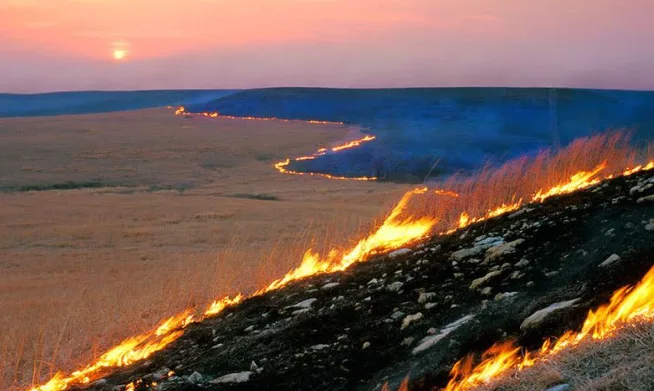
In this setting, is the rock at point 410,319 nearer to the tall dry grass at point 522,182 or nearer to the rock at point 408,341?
the rock at point 408,341

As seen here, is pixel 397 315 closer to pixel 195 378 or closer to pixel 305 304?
pixel 305 304

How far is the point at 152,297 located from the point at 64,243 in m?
11.3

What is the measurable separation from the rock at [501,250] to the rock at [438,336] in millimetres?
1129

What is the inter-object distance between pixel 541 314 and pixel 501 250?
160cm

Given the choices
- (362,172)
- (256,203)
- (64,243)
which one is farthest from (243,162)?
(64,243)

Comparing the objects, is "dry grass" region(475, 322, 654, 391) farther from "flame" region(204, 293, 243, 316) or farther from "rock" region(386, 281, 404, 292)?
"flame" region(204, 293, 243, 316)

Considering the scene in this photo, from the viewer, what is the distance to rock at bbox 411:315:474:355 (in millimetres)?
3855

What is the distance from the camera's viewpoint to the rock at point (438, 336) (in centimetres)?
386

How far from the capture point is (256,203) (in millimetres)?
26734

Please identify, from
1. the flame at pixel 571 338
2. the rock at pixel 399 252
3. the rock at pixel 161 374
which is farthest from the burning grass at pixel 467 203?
the flame at pixel 571 338

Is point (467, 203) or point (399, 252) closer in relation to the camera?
point (399, 252)

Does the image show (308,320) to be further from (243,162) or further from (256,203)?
(243,162)

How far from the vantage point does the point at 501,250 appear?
17.1 feet

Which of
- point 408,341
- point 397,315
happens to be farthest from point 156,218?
point 408,341
